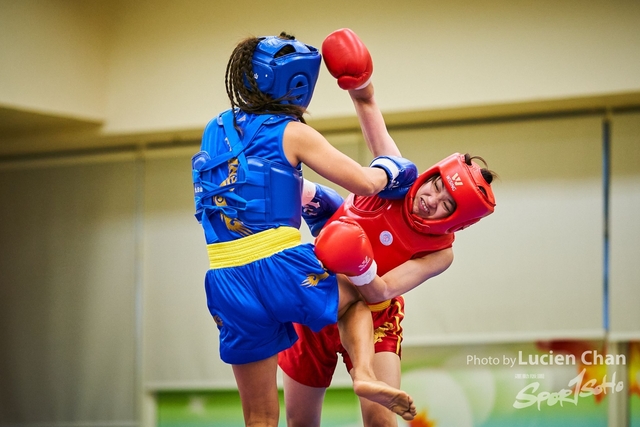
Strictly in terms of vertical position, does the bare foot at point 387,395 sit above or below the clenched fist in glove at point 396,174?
below

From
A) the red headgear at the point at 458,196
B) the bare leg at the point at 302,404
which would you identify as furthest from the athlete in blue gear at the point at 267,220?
the bare leg at the point at 302,404

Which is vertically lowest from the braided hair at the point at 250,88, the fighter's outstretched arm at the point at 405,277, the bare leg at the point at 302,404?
the bare leg at the point at 302,404

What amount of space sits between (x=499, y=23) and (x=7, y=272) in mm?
4453

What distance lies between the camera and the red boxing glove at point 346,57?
2.64m

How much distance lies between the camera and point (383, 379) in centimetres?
272

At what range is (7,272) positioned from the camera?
6.48 metres

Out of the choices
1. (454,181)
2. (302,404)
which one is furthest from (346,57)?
(302,404)

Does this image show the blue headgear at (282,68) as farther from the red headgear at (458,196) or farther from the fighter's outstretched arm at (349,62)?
the red headgear at (458,196)

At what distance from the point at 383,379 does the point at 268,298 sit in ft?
2.15

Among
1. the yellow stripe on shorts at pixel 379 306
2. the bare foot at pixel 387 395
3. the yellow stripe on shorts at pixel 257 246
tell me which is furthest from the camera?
the yellow stripe on shorts at pixel 379 306

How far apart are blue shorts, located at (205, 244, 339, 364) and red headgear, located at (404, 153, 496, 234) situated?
465 millimetres

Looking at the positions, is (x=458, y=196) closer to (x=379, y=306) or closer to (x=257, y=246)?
(x=379, y=306)

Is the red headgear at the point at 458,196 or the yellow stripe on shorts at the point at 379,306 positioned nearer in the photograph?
the red headgear at the point at 458,196

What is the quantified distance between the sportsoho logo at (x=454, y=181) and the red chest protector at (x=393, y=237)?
215mm
